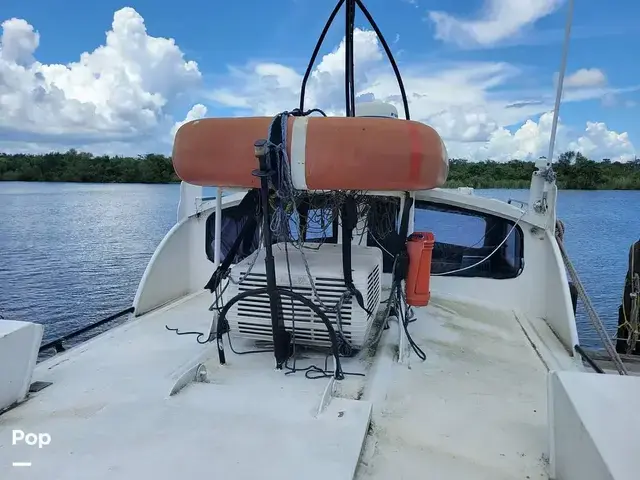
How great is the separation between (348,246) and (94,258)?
1215cm

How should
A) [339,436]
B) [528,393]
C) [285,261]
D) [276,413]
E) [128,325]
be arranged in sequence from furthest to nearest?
[128,325] → [285,261] → [528,393] → [276,413] → [339,436]

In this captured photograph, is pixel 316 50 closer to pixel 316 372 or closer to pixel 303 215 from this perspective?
pixel 303 215

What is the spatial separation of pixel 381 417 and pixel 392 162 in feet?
3.84

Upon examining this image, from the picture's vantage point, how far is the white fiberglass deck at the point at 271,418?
194 centimetres

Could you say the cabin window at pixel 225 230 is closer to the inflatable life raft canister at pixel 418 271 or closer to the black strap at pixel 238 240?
the black strap at pixel 238 240

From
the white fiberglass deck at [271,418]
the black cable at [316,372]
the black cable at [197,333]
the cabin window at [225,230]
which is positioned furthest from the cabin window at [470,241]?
the black cable at [197,333]

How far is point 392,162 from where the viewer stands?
2.43m

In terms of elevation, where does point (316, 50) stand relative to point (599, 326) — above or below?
above

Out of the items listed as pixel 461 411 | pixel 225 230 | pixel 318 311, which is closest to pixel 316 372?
pixel 318 311

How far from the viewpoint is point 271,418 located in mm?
2260

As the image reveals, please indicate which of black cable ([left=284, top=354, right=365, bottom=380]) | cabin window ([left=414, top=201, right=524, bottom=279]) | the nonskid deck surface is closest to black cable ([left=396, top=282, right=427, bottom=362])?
the nonskid deck surface

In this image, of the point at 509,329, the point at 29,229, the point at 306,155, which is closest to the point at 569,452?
the point at 306,155

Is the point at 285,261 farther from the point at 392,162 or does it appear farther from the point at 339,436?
the point at 339,436

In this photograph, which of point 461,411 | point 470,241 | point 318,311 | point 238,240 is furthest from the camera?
point 470,241
